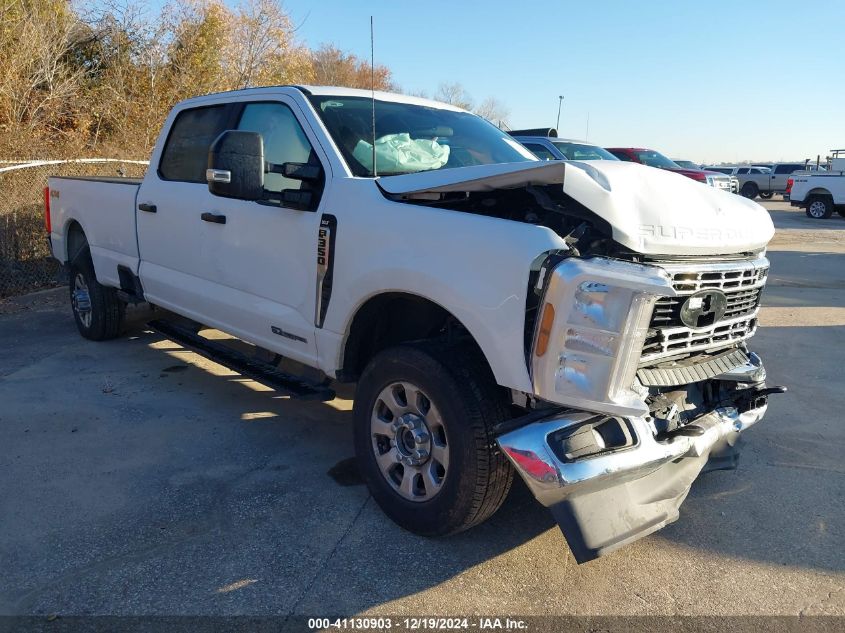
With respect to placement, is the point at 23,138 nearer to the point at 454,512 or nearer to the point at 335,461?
the point at 335,461

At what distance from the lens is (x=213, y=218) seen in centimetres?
448

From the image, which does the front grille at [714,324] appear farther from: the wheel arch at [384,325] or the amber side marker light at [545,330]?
the wheel arch at [384,325]

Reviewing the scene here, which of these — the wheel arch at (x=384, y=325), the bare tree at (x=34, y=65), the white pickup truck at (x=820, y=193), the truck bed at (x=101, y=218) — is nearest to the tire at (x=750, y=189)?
the white pickup truck at (x=820, y=193)

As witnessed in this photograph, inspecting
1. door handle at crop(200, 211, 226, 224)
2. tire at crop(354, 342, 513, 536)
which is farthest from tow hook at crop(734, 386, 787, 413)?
door handle at crop(200, 211, 226, 224)

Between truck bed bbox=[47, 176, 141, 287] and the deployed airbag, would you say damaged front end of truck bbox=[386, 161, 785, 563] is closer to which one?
the deployed airbag

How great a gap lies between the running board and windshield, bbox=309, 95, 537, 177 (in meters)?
1.23

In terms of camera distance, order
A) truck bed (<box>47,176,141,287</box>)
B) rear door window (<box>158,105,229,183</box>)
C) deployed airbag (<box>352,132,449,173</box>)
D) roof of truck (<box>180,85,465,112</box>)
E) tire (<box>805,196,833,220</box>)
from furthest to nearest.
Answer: tire (<box>805,196,833,220</box>)
truck bed (<box>47,176,141,287</box>)
rear door window (<box>158,105,229,183</box>)
roof of truck (<box>180,85,465,112</box>)
deployed airbag (<box>352,132,449,173</box>)

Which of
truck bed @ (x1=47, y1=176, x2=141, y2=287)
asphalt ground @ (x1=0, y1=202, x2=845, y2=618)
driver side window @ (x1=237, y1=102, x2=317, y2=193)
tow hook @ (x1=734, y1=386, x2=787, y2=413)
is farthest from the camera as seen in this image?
truck bed @ (x1=47, y1=176, x2=141, y2=287)

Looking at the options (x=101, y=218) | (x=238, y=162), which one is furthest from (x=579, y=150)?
(x=238, y=162)

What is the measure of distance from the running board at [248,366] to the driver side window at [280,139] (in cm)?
110

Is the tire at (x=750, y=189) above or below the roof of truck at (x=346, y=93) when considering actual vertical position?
below

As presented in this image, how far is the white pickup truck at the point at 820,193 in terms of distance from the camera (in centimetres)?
2288

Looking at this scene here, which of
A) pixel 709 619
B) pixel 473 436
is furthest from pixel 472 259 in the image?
pixel 709 619

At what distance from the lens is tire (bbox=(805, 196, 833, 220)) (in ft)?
76.7
